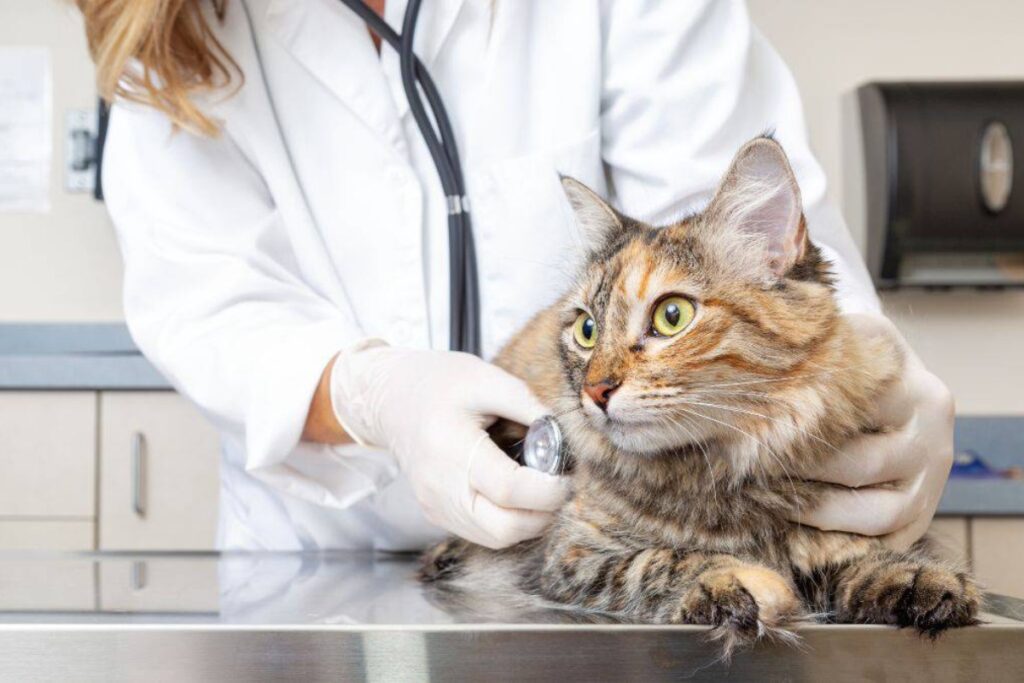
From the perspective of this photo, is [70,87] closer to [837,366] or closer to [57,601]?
[57,601]

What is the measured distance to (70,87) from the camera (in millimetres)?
3111

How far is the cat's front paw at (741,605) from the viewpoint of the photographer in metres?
0.68

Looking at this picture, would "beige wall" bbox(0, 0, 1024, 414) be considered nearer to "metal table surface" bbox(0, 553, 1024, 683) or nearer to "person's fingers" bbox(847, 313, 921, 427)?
"person's fingers" bbox(847, 313, 921, 427)

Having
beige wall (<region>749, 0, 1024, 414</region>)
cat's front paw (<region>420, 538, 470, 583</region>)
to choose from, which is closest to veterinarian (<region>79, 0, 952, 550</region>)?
cat's front paw (<region>420, 538, 470, 583</region>)

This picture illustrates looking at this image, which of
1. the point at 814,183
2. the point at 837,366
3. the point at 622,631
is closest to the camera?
the point at 622,631

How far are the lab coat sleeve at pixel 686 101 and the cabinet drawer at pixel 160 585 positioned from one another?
66 cm

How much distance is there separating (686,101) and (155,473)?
1746 millimetres

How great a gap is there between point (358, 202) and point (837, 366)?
75 cm

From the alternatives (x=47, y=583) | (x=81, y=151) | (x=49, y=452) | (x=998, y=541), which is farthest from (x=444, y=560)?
(x=81, y=151)

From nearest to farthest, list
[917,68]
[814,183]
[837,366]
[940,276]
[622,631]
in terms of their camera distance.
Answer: [622,631]
[837,366]
[814,183]
[940,276]
[917,68]

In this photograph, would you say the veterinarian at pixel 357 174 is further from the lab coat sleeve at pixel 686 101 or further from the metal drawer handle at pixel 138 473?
the metal drawer handle at pixel 138 473

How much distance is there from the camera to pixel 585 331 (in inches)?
36.0

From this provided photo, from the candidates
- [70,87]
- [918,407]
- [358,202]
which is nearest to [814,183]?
[918,407]

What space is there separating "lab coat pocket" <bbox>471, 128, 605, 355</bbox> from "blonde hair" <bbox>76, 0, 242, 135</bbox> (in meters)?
0.36
